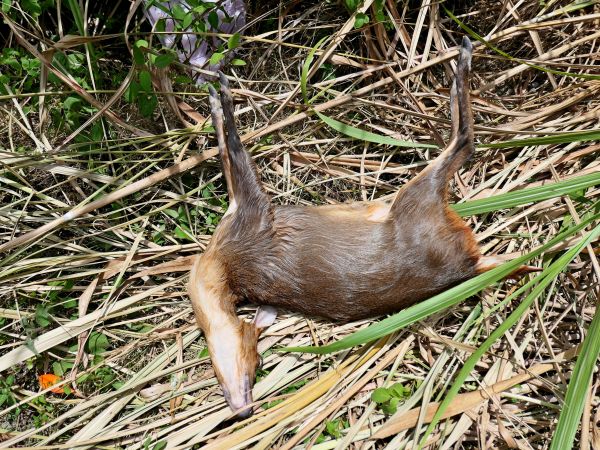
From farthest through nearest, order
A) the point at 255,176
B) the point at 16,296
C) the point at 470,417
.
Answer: the point at 16,296, the point at 255,176, the point at 470,417

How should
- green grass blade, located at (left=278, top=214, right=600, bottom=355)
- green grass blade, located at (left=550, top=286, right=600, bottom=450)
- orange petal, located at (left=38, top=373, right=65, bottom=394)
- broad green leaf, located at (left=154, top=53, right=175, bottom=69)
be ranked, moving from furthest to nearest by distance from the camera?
orange petal, located at (left=38, top=373, right=65, bottom=394), broad green leaf, located at (left=154, top=53, right=175, bottom=69), green grass blade, located at (left=278, top=214, right=600, bottom=355), green grass blade, located at (left=550, top=286, right=600, bottom=450)

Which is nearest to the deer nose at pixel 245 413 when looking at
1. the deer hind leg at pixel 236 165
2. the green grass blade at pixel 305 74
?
the deer hind leg at pixel 236 165

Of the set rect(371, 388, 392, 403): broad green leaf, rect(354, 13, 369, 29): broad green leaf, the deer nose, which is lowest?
rect(371, 388, 392, 403): broad green leaf

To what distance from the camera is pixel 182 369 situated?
138 inches

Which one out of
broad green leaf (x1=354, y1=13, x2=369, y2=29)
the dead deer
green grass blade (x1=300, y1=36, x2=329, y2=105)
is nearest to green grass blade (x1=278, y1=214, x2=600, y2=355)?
the dead deer

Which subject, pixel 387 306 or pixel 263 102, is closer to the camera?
pixel 387 306

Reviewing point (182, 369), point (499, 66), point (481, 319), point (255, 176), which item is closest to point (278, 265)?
point (255, 176)

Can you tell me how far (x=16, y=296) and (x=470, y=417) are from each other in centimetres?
289

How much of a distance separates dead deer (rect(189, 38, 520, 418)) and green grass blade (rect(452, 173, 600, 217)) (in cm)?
10

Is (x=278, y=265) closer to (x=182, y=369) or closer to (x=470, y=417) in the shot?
(x=182, y=369)

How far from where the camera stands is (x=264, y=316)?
11.4 ft

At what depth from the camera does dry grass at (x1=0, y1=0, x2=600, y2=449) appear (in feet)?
10.9

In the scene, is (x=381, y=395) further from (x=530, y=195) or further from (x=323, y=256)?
(x=530, y=195)

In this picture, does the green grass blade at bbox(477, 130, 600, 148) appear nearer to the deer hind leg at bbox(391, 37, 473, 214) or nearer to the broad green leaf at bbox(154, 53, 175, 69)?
the deer hind leg at bbox(391, 37, 473, 214)
